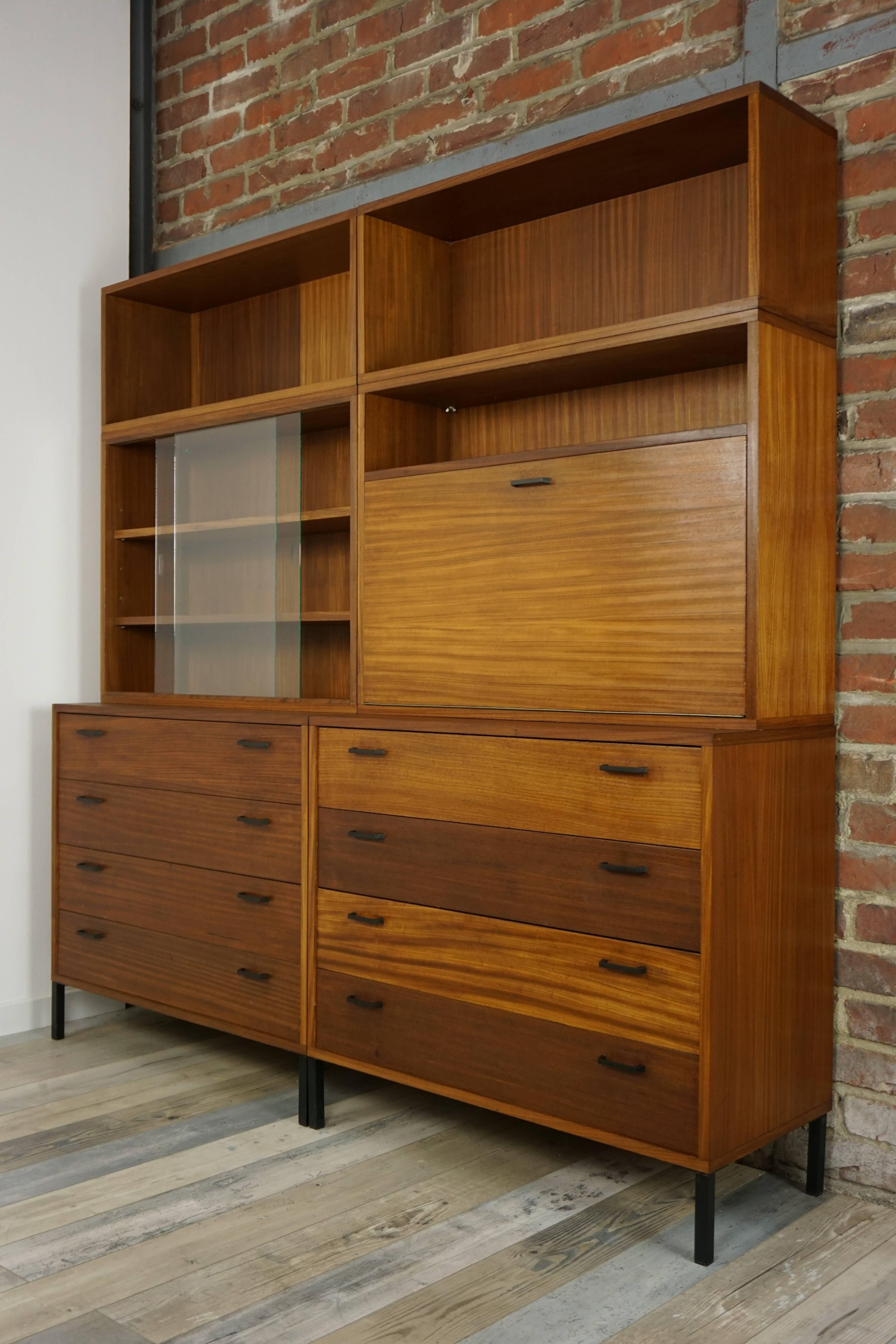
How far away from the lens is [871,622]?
2355 mm

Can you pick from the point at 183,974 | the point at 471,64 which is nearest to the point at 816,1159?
A: the point at 183,974

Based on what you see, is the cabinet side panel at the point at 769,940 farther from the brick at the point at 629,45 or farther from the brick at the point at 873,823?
the brick at the point at 629,45

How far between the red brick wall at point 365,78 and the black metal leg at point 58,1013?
88.5 inches

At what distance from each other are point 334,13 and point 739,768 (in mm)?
2469

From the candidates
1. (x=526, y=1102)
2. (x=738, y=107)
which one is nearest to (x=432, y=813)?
(x=526, y=1102)

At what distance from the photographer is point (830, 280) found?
2354 mm

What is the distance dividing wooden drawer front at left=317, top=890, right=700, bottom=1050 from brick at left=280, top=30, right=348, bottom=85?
226 centimetres

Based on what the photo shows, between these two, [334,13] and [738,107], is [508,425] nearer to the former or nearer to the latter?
[738,107]

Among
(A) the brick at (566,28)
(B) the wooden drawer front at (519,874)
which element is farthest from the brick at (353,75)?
(B) the wooden drawer front at (519,874)

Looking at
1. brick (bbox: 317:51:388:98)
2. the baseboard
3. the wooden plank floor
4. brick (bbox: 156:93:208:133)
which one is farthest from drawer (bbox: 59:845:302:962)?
brick (bbox: 156:93:208:133)

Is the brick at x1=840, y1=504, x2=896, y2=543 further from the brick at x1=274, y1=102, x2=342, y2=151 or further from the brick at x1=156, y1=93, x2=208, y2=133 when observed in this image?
the brick at x1=156, y1=93, x2=208, y2=133

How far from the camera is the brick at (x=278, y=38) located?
3.45m

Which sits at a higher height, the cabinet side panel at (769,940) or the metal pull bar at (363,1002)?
the cabinet side panel at (769,940)

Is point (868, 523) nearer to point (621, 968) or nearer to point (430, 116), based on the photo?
point (621, 968)
